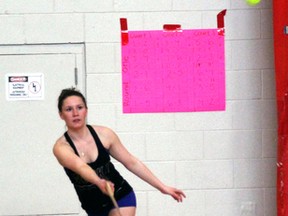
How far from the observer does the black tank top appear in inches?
138

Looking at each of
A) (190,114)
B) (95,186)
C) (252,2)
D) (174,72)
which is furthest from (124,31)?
(95,186)

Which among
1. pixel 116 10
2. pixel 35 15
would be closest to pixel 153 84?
pixel 116 10

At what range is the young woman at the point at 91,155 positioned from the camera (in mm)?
3504

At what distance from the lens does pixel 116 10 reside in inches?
181

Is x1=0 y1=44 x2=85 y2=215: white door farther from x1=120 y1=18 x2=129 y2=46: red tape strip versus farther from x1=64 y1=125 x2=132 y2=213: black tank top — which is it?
x1=64 y1=125 x2=132 y2=213: black tank top

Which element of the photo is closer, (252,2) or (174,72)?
(252,2)

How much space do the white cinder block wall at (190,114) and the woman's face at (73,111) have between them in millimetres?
1060

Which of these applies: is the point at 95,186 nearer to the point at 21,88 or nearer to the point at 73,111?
the point at 73,111

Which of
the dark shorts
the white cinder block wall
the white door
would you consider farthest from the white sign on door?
the dark shorts

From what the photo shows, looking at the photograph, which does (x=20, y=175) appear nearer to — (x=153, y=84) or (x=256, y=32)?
(x=153, y=84)

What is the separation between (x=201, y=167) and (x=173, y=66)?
762 mm

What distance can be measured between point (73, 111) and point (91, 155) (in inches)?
10.3

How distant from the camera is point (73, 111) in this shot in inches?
138

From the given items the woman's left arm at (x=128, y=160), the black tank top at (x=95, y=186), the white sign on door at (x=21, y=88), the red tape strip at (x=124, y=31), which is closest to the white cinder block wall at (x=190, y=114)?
the red tape strip at (x=124, y=31)
